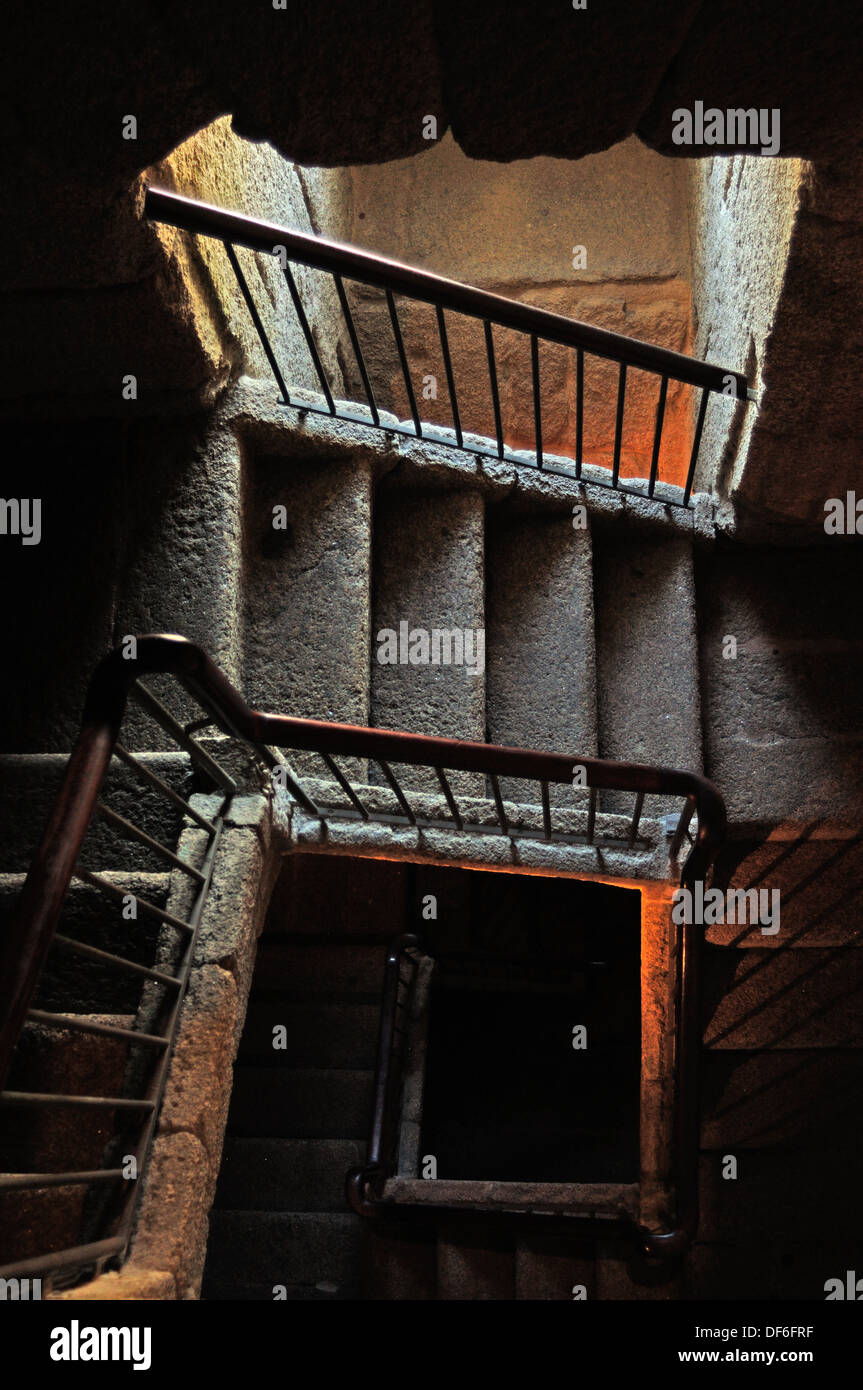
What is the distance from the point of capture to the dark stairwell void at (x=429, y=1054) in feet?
11.5

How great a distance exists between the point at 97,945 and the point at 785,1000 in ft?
6.81

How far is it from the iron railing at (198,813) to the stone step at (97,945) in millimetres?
70

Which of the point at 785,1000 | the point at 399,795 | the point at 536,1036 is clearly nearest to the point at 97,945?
the point at 399,795

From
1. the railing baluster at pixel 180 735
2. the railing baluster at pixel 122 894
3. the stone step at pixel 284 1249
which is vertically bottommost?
the stone step at pixel 284 1249

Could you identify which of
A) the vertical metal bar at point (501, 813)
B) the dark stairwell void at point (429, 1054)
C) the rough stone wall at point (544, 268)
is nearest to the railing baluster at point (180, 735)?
the vertical metal bar at point (501, 813)

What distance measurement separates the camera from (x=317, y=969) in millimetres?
4172

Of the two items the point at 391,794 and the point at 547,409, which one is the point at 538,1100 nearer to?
the point at 391,794

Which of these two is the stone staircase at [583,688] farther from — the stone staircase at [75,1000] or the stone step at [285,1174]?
the stone staircase at [75,1000]

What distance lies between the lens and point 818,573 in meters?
3.36

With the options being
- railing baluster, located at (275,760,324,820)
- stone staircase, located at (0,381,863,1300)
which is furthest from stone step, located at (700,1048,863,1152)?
railing baluster, located at (275,760,324,820)

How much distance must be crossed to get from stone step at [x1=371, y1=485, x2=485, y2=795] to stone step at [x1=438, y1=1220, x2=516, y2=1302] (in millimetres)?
1427

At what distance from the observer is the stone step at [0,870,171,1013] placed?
6.70 ft
